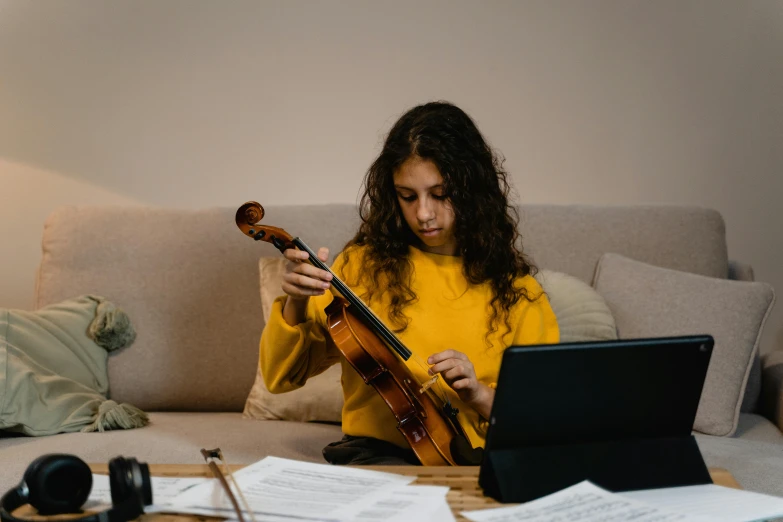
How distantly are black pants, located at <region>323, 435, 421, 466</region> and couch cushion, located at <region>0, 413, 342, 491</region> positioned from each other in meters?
0.14

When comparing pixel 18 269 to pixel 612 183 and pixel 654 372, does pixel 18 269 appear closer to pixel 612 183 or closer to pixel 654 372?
pixel 612 183

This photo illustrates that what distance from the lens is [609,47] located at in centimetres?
277

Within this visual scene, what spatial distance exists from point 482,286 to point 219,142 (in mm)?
1328

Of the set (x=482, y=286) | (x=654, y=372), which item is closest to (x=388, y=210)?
(x=482, y=286)

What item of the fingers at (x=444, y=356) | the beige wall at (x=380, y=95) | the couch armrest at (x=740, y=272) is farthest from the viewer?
the beige wall at (x=380, y=95)

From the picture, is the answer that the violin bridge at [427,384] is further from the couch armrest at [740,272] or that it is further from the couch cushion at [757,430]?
the couch armrest at [740,272]

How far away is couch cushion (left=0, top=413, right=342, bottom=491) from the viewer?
1809 millimetres

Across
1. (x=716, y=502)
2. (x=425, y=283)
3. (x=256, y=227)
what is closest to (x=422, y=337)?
(x=425, y=283)

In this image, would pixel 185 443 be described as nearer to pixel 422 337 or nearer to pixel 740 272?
pixel 422 337

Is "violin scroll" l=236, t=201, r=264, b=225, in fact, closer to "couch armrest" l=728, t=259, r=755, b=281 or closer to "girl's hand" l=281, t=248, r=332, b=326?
"girl's hand" l=281, t=248, r=332, b=326

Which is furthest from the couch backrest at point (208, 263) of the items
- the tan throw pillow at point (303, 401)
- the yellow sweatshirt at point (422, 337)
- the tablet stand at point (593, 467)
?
the tablet stand at point (593, 467)

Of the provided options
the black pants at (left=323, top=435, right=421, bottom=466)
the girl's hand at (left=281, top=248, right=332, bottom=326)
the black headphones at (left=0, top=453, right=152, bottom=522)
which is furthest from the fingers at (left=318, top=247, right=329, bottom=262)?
the black headphones at (left=0, top=453, right=152, bottom=522)

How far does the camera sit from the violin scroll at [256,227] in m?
1.49

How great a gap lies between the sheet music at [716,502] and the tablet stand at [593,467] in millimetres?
19
